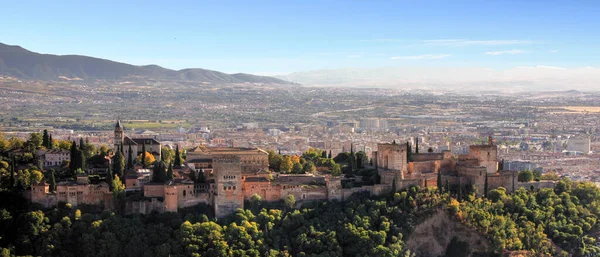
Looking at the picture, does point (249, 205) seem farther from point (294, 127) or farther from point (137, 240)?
point (294, 127)

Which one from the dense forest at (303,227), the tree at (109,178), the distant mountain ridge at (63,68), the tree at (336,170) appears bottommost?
the dense forest at (303,227)

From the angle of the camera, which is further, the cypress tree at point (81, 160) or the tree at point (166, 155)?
the tree at point (166, 155)

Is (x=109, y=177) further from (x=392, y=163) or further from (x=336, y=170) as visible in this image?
(x=392, y=163)

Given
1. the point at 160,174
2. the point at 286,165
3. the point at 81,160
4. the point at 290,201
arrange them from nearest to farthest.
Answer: the point at 160,174 < the point at 290,201 < the point at 81,160 < the point at 286,165

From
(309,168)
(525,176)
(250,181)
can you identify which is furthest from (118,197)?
(525,176)

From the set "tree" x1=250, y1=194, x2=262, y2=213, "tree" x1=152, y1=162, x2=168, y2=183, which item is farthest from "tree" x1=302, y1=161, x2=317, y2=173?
"tree" x1=152, y1=162, x2=168, y2=183

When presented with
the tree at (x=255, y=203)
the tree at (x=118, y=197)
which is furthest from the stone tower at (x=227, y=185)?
the tree at (x=118, y=197)

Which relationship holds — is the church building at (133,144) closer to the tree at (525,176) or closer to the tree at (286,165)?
the tree at (286,165)
